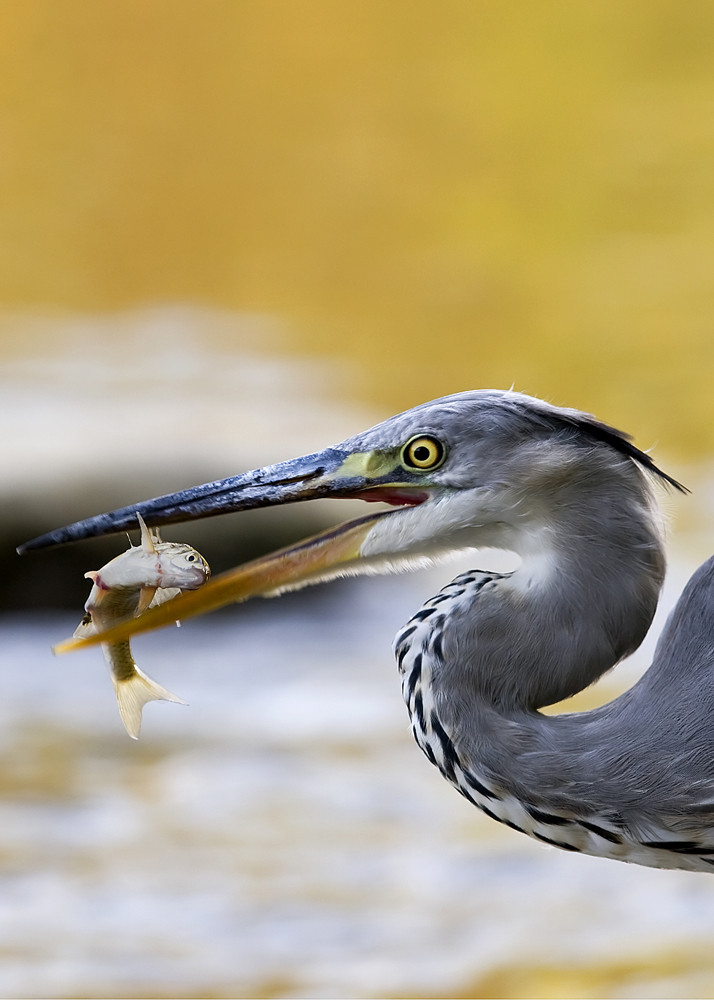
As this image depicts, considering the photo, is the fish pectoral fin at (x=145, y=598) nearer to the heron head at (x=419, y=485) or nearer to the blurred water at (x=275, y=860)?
the heron head at (x=419, y=485)

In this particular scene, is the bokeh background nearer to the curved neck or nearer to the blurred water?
the blurred water

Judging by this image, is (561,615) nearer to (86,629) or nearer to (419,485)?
(419,485)

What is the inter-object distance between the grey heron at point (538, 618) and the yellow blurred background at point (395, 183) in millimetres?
4850

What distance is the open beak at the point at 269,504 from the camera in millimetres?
1841

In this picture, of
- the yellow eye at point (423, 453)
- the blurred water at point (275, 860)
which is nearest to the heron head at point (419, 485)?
the yellow eye at point (423, 453)

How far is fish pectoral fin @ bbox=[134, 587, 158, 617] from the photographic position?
1873mm

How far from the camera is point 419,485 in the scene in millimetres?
1826

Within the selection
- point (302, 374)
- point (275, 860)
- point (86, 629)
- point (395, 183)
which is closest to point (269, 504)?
point (86, 629)

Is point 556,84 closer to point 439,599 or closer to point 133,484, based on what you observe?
point 133,484

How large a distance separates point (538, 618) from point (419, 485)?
0.21 meters

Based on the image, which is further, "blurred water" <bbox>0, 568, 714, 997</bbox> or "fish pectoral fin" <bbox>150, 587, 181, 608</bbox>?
"blurred water" <bbox>0, 568, 714, 997</bbox>

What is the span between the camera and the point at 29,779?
3967mm

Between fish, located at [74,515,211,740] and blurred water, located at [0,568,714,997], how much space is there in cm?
143

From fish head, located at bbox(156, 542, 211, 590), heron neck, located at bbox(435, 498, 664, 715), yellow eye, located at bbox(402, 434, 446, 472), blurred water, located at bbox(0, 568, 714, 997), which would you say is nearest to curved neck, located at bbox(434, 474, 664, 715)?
heron neck, located at bbox(435, 498, 664, 715)
